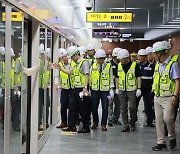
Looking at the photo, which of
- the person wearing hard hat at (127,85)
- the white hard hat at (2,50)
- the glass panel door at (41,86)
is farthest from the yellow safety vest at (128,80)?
the white hard hat at (2,50)

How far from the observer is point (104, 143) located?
6.75 meters

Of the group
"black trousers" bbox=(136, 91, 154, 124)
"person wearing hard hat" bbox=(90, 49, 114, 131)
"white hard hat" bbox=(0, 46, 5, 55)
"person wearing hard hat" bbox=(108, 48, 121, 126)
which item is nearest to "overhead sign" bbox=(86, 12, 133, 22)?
"person wearing hard hat" bbox=(108, 48, 121, 126)

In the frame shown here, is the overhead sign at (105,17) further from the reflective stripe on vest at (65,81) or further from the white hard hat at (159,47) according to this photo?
the white hard hat at (159,47)

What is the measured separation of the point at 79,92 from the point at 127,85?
104 centimetres

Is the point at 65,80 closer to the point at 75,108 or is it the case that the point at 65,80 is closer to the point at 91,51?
the point at 75,108

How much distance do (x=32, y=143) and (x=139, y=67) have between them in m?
3.35

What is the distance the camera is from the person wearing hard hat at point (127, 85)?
26.0 feet

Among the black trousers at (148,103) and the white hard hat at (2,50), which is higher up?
the white hard hat at (2,50)

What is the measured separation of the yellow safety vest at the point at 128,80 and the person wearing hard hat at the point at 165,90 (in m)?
1.69

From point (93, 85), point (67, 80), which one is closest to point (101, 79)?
point (93, 85)

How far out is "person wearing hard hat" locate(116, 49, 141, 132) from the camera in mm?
7910

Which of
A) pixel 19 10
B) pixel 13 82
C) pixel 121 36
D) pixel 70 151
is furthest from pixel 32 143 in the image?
pixel 121 36

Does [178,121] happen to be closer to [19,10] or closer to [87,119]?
[87,119]

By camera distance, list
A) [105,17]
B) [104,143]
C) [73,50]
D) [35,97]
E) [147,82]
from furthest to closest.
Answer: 1. [105,17]
2. [147,82]
3. [73,50]
4. [104,143]
5. [35,97]
